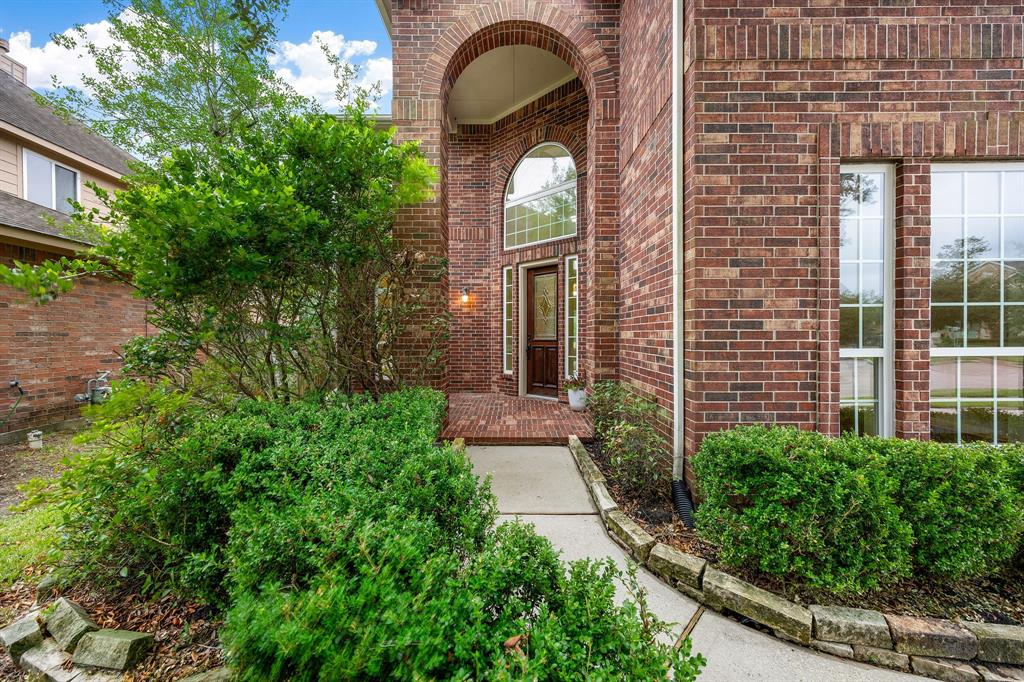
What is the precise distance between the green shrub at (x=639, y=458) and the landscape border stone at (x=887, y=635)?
98 cm

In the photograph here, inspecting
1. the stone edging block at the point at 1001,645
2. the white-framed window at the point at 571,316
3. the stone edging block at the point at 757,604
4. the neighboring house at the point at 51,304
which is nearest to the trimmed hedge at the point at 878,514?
the stone edging block at the point at 757,604

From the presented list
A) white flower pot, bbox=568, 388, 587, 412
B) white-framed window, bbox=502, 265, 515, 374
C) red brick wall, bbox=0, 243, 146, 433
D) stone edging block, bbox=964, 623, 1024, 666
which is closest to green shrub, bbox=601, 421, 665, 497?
stone edging block, bbox=964, 623, 1024, 666

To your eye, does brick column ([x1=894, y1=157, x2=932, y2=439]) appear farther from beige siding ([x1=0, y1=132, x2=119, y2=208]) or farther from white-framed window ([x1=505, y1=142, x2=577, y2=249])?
beige siding ([x1=0, y1=132, x2=119, y2=208])

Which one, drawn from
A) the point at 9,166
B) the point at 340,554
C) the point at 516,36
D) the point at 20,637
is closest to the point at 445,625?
the point at 340,554

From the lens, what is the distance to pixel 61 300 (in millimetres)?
6090

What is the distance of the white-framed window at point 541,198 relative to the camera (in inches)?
261

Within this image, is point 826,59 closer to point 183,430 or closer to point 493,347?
point 183,430

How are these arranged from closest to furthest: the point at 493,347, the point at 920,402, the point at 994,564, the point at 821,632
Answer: the point at 821,632 < the point at 994,564 < the point at 920,402 < the point at 493,347

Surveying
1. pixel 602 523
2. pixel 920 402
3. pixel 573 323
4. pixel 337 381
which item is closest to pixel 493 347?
pixel 573 323

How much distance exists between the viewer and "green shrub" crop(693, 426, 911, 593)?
188 cm

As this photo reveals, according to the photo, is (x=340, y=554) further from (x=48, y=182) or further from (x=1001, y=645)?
(x=48, y=182)

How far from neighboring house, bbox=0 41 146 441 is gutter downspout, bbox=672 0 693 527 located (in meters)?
7.00

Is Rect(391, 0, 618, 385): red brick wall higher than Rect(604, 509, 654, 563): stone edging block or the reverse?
higher

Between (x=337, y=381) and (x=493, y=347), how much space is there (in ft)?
13.4
